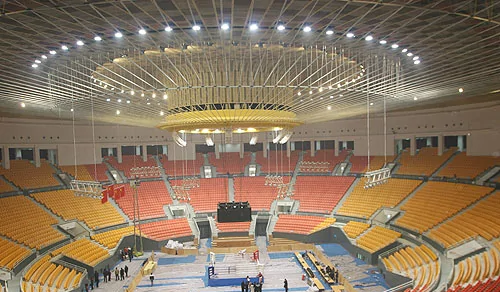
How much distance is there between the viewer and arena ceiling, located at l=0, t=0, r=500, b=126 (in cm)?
735

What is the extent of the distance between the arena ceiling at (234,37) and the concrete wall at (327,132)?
39.2ft

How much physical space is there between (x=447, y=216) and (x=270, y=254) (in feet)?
34.1

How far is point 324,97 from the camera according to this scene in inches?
598

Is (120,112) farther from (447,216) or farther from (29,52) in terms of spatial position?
(447,216)

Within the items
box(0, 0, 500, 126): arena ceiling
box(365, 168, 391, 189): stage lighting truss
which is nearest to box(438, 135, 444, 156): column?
box(0, 0, 500, 126): arena ceiling

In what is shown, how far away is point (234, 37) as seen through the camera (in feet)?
30.5

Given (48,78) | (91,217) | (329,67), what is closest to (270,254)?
(91,217)

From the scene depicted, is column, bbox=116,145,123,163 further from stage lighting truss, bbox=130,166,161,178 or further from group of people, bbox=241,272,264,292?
group of people, bbox=241,272,264,292

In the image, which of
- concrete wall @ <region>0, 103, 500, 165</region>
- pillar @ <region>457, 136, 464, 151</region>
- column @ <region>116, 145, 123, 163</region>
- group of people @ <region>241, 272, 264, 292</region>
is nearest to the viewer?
group of people @ <region>241, 272, 264, 292</region>

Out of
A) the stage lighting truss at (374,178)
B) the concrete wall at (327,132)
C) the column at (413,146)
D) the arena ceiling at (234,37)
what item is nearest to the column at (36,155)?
the concrete wall at (327,132)

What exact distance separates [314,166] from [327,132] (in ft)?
12.2

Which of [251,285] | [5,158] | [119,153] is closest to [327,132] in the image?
[119,153]

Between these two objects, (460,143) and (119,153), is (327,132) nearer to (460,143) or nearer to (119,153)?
(460,143)

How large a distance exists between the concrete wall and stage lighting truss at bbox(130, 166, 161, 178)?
2154 mm
